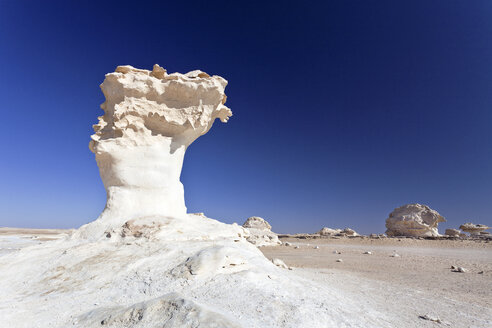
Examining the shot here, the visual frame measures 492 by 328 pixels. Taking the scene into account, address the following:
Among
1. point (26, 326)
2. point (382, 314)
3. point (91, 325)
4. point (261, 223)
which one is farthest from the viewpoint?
point (261, 223)

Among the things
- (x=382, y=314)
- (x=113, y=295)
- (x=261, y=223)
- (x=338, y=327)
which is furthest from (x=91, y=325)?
(x=261, y=223)

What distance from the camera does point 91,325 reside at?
3457mm

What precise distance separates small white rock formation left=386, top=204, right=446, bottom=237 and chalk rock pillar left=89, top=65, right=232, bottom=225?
24276mm

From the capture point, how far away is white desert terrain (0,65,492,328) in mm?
3762

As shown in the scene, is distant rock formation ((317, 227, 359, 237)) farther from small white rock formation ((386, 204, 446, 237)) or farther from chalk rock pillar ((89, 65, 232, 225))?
chalk rock pillar ((89, 65, 232, 225))

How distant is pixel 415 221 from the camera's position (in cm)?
2580

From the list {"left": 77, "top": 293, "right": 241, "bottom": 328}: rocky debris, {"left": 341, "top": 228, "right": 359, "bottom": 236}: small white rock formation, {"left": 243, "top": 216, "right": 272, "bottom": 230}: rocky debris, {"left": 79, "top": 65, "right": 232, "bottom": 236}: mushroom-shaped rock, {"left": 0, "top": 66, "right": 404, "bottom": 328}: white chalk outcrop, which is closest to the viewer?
{"left": 77, "top": 293, "right": 241, "bottom": 328}: rocky debris

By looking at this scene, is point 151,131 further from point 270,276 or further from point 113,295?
point 270,276

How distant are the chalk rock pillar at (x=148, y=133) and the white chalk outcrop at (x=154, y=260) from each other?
0.12ft

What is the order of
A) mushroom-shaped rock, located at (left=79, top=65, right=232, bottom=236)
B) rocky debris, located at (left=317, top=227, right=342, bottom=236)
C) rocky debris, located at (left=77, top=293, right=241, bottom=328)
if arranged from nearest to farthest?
1. rocky debris, located at (left=77, top=293, right=241, bottom=328)
2. mushroom-shaped rock, located at (left=79, top=65, right=232, bottom=236)
3. rocky debris, located at (left=317, top=227, right=342, bottom=236)

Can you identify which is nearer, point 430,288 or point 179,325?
point 179,325

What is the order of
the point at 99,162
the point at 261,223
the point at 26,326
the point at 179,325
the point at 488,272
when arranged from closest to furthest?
the point at 179,325 → the point at 26,326 → the point at 488,272 → the point at 99,162 → the point at 261,223

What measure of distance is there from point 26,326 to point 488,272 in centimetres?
1224

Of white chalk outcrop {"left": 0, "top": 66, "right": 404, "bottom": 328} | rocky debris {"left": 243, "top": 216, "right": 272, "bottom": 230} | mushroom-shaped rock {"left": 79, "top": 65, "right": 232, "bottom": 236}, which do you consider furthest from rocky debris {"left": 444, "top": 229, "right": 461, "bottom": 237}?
mushroom-shaped rock {"left": 79, "top": 65, "right": 232, "bottom": 236}
